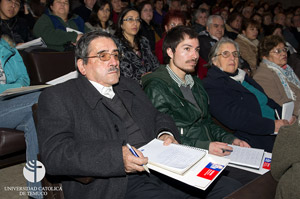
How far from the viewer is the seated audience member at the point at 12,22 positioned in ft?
10.5

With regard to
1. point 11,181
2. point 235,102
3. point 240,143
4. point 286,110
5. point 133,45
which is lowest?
point 11,181

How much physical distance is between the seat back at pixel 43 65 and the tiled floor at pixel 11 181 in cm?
92

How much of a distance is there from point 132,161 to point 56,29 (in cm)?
261

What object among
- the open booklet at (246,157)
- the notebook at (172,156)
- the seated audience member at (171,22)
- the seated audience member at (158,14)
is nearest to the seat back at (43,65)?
the seated audience member at (171,22)

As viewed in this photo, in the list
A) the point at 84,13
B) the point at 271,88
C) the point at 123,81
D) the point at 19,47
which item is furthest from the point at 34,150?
the point at 84,13

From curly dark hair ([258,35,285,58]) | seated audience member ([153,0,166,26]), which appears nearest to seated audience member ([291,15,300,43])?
seated audience member ([153,0,166,26])

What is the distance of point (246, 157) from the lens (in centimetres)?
180

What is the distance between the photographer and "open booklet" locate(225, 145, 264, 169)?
1696 mm

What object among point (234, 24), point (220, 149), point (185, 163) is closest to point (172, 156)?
point (185, 163)

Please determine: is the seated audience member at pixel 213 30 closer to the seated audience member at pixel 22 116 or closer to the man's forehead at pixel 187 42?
the man's forehead at pixel 187 42

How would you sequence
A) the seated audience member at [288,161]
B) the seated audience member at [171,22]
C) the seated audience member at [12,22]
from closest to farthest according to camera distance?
the seated audience member at [288,161], the seated audience member at [12,22], the seated audience member at [171,22]

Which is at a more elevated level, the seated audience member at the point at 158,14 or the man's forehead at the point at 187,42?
the seated audience member at the point at 158,14

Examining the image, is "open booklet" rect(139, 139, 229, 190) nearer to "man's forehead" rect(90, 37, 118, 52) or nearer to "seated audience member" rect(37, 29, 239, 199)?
"seated audience member" rect(37, 29, 239, 199)

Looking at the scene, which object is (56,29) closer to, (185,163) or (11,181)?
(11,181)
